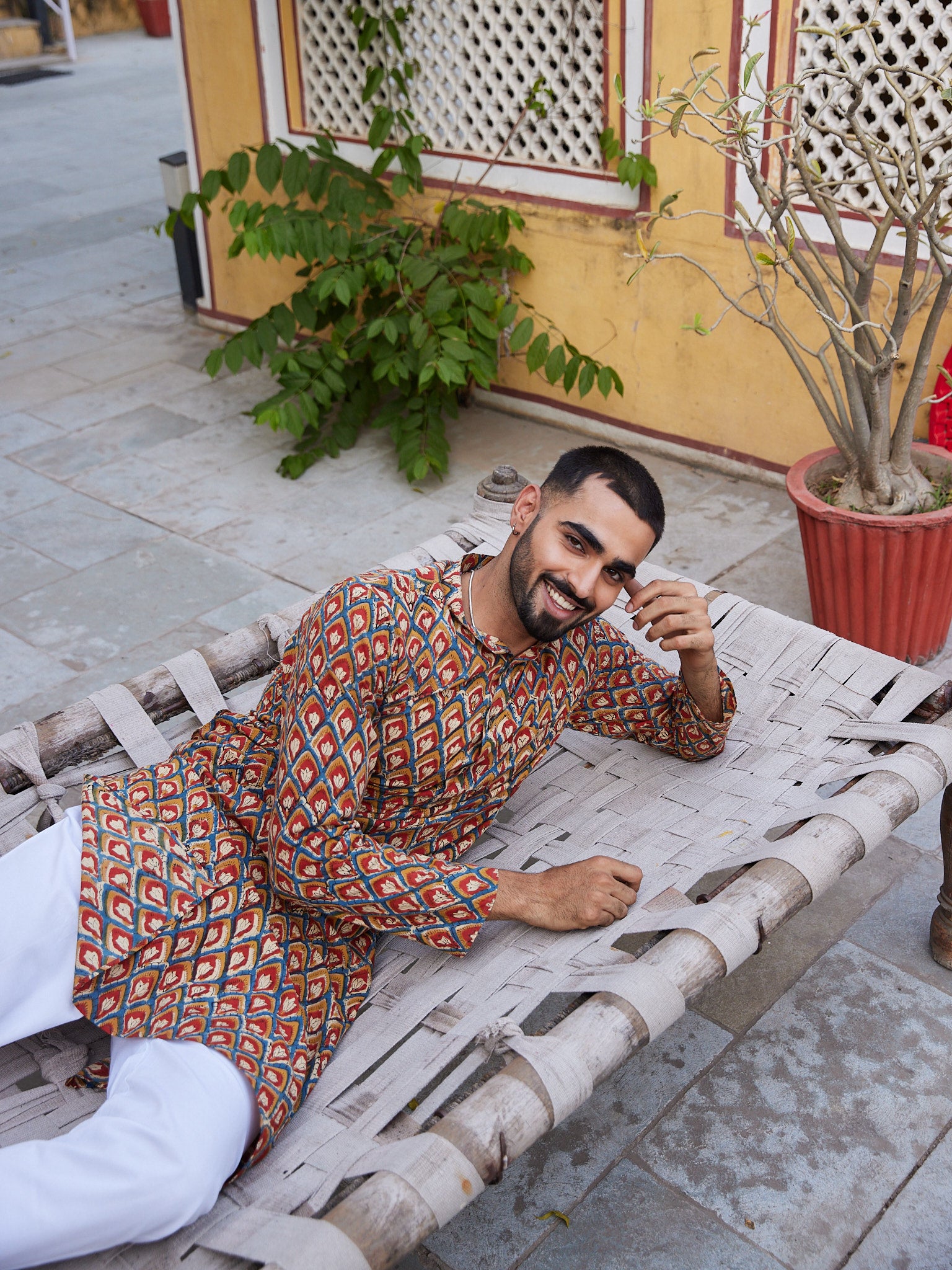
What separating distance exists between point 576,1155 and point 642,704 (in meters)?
0.93

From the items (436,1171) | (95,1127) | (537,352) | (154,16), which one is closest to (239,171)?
(537,352)

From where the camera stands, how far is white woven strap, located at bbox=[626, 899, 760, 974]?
2.09 meters

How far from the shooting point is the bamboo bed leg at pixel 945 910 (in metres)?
2.74

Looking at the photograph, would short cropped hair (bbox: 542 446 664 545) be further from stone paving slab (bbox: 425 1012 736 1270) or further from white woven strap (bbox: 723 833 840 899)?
stone paving slab (bbox: 425 1012 736 1270)

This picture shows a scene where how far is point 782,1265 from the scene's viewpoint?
7.24 feet

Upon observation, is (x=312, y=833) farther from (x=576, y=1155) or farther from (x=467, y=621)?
(x=576, y=1155)

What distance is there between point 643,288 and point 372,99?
1.72 metres

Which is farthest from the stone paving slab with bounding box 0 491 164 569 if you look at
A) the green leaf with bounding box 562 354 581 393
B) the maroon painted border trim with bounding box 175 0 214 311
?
the maroon painted border trim with bounding box 175 0 214 311

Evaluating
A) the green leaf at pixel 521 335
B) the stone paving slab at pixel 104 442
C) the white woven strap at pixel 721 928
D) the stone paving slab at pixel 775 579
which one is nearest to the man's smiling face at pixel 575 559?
the white woven strap at pixel 721 928

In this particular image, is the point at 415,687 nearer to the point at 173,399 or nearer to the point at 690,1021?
the point at 690,1021

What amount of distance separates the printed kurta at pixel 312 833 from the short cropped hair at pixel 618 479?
0.25 m

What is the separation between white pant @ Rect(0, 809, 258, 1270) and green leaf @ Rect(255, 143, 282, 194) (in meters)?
3.78

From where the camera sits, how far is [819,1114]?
8.21 feet

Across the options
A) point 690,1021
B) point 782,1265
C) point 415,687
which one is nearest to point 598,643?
point 415,687
